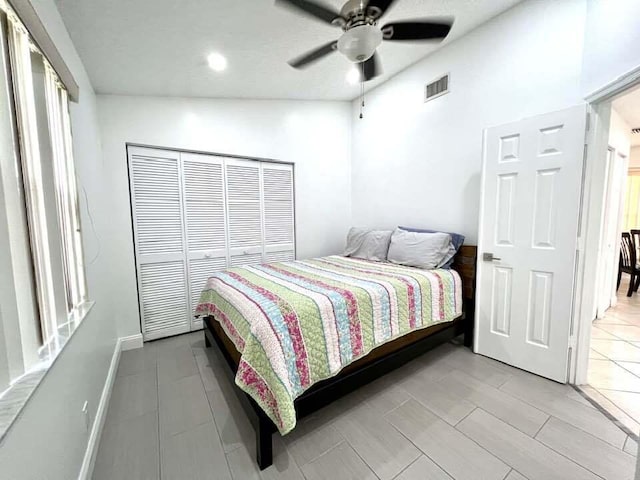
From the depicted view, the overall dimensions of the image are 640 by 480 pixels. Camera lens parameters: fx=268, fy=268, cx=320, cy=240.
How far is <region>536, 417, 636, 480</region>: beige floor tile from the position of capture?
135 centimetres

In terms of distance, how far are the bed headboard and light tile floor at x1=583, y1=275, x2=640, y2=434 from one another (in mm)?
1013

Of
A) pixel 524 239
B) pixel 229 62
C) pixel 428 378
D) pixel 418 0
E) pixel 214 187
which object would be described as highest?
pixel 418 0

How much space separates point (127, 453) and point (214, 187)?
246 centimetres

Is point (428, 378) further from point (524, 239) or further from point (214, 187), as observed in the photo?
point (214, 187)

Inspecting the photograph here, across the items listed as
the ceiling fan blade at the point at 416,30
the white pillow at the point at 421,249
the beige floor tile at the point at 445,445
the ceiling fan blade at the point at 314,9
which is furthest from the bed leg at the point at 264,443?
the ceiling fan blade at the point at 416,30

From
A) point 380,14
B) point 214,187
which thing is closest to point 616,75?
point 380,14

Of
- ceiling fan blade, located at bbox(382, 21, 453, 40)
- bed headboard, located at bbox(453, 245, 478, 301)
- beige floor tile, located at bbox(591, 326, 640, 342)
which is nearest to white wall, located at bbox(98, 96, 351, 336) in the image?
bed headboard, located at bbox(453, 245, 478, 301)

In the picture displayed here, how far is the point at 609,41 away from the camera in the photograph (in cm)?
177

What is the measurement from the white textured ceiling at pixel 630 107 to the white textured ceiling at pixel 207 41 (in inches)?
68.9

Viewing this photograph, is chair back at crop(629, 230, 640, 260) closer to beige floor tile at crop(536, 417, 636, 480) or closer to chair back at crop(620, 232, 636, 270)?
chair back at crop(620, 232, 636, 270)

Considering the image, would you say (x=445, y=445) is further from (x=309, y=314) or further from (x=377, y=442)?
(x=309, y=314)

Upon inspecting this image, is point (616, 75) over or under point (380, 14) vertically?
under

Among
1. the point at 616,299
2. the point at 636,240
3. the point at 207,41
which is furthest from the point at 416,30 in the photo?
the point at 636,240

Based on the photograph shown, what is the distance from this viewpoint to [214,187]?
3.15 metres
